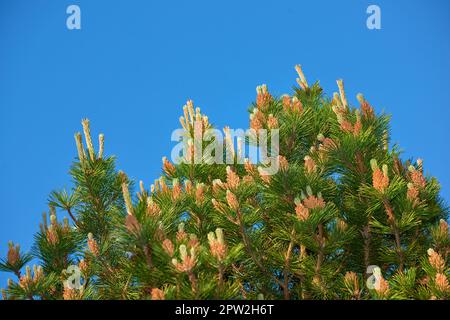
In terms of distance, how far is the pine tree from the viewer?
5.93 m

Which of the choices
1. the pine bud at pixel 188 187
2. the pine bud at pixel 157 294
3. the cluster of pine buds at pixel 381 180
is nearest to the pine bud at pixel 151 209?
Result: the pine bud at pixel 157 294

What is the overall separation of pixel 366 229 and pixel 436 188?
1099 millimetres

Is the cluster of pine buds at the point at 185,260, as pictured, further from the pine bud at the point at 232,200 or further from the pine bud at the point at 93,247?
the pine bud at the point at 93,247

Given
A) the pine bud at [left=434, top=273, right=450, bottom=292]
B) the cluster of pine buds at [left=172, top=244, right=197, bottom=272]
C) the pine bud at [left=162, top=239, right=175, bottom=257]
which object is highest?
the pine bud at [left=162, top=239, right=175, bottom=257]

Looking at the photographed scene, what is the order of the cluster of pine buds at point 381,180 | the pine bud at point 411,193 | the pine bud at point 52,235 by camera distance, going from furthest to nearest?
1. the pine bud at point 52,235
2. the pine bud at point 411,193
3. the cluster of pine buds at point 381,180

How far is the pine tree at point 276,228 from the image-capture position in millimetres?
5934

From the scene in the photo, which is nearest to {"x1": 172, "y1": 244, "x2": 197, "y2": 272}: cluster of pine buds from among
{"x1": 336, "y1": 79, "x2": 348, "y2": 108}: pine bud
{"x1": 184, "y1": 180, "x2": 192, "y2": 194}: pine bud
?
{"x1": 184, "y1": 180, "x2": 192, "y2": 194}: pine bud

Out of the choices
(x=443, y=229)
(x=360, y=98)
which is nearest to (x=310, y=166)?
(x=360, y=98)

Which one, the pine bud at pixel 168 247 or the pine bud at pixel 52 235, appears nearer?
the pine bud at pixel 168 247

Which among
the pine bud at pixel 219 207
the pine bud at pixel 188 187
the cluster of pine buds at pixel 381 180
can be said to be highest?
the pine bud at pixel 188 187

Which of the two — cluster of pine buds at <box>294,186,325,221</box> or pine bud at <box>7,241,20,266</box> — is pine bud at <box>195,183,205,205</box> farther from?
pine bud at <box>7,241,20,266</box>

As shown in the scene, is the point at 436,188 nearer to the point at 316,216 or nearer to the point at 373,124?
the point at 373,124
